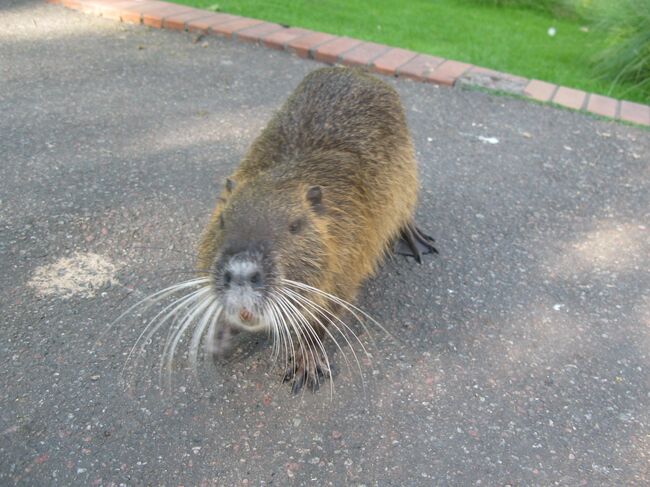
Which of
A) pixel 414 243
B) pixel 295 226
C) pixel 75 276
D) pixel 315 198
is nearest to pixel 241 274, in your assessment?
pixel 295 226

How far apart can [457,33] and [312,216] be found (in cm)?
426

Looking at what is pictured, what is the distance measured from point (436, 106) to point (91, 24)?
103 inches

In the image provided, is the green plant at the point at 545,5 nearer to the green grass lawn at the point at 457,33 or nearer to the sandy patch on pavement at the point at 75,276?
the green grass lawn at the point at 457,33

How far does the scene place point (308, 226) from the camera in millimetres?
1918

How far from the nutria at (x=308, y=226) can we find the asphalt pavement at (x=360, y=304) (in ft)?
0.42

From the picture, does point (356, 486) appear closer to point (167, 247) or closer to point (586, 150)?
point (167, 247)

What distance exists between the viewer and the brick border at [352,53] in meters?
4.20

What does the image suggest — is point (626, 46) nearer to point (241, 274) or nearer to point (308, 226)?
point (308, 226)

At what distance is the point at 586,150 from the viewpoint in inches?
143

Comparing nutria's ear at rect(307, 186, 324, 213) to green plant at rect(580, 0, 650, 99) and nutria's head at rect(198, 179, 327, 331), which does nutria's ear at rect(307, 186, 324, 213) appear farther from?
green plant at rect(580, 0, 650, 99)

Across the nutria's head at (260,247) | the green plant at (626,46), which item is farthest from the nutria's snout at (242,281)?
the green plant at (626,46)

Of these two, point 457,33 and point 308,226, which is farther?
point 457,33

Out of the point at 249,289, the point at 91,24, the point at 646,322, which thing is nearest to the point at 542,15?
the point at 91,24

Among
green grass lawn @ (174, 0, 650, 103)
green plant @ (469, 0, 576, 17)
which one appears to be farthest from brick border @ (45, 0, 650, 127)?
green plant @ (469, 0, 576, 17)
